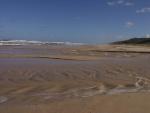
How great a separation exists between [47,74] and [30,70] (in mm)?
904

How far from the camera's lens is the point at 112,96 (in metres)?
5.37

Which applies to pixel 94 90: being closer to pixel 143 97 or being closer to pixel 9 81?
pixel 143 97

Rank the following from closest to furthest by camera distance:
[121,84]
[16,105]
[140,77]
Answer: [16,105], [121,84], [140,77]

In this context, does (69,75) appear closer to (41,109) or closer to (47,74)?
(47,74)

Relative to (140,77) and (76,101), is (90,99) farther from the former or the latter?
(140,77)

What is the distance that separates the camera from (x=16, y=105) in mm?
4824

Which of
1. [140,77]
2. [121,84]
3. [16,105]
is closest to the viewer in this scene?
[16,105]

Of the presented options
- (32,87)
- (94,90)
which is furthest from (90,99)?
(32,87)

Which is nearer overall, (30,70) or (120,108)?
(120,108)

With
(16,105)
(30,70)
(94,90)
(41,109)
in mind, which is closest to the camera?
(41,109)

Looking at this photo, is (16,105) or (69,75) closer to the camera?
(16,105)

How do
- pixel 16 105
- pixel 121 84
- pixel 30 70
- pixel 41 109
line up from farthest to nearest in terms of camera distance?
pixel 30 70, pixel 121 84, pixel 16 105, pixel 41 109

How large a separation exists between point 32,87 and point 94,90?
1.33 m

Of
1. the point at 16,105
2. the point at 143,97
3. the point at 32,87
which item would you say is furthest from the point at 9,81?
the point at 143,97
